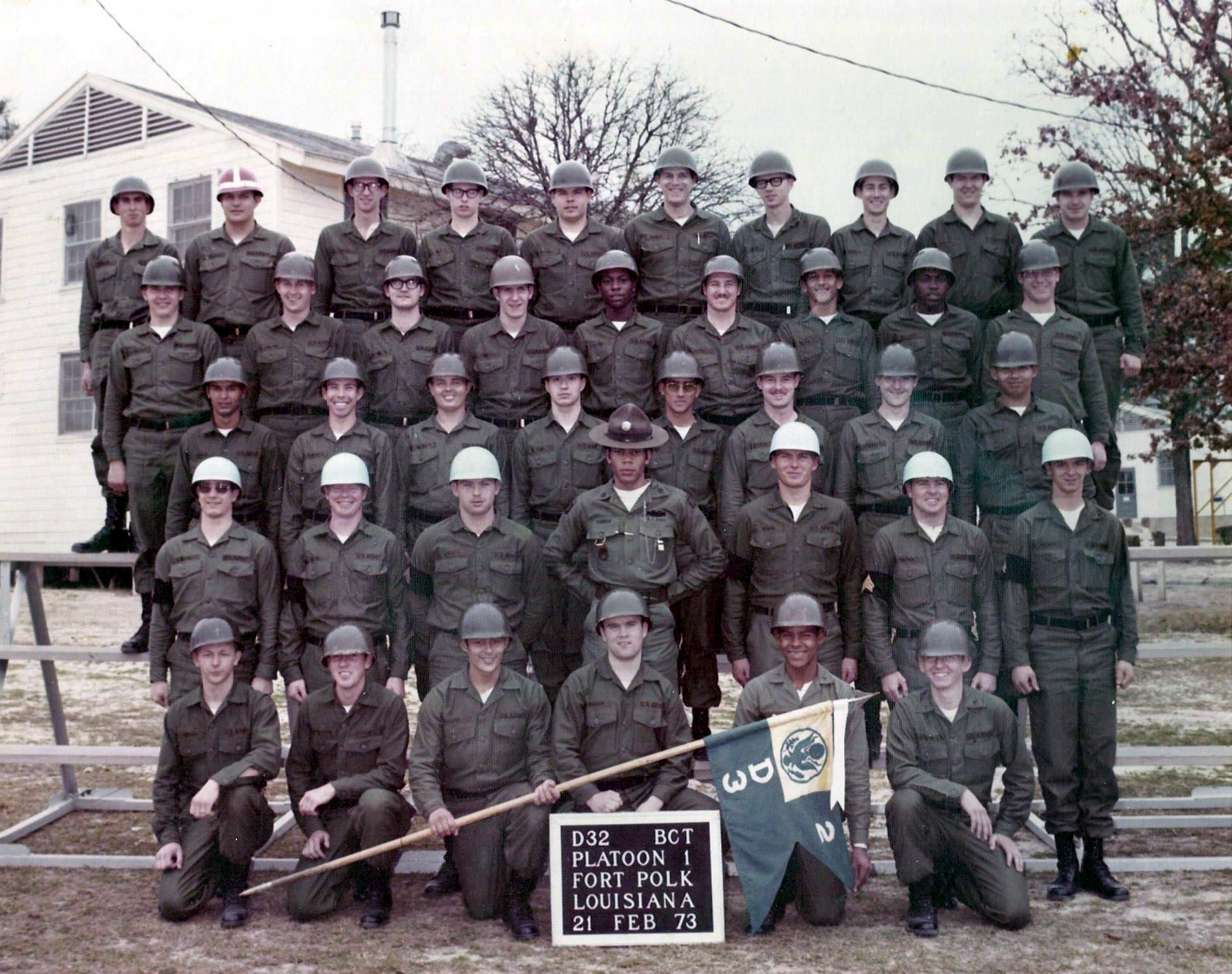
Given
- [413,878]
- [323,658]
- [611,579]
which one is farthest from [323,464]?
[413,878]

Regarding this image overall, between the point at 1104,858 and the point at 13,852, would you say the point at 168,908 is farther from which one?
the point at 1104,858

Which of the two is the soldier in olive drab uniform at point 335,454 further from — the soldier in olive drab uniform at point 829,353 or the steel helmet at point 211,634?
the soldier in olive drab uniform at point 829,353

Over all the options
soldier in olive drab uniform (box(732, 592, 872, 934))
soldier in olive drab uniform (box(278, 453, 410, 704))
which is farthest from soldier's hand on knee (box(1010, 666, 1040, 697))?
soldier in olive drab uniform (box(278, 453, 410, 704))

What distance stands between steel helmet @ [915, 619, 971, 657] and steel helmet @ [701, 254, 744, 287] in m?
2.87

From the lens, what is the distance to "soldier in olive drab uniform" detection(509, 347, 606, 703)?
7.88m

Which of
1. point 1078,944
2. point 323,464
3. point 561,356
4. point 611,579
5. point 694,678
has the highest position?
point 561,356

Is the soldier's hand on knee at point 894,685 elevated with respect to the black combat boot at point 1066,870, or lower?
elevated

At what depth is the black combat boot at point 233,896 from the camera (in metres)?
6.55

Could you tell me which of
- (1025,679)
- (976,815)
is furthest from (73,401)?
(976,815)

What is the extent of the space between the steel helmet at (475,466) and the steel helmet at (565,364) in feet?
2.61

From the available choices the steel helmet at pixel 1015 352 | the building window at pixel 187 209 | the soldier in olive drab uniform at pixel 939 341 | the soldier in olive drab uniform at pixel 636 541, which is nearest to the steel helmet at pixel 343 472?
the soldier in olive drab uniform at pixel 636 541

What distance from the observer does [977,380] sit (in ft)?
28.0

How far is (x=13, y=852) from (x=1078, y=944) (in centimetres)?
623

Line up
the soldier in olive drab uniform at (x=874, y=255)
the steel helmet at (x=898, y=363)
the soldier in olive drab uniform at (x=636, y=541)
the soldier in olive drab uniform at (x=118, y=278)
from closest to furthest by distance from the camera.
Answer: the soldier in olive drab uniform at (x=636, y=541)
the steel helmet at (x=898, y=363)
the soldier in olive drab uniform at (x=874, y=255)
the soldier in olive drab uniform at (x=118, y=278)
